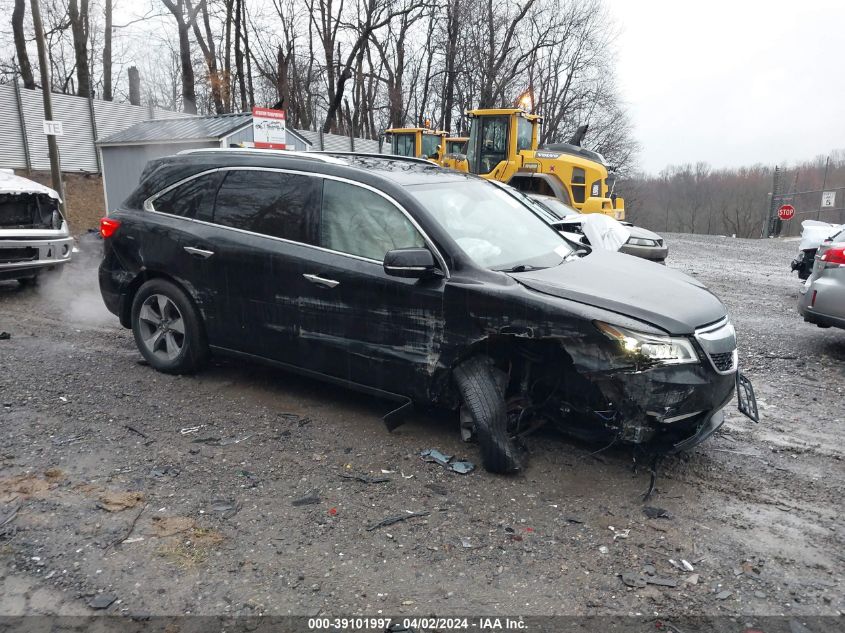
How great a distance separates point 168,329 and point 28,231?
158 inches

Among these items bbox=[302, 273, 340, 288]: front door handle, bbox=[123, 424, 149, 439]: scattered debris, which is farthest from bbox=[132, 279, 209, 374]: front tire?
bbox=[302, 273, 340, 288]: front door handle

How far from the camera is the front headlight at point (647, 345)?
338 cm

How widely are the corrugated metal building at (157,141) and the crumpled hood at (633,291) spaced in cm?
1420

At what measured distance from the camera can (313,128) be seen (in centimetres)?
3838

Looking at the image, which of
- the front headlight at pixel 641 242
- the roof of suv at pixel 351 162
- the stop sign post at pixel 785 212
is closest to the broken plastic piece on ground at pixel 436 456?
the roof of suv at pixel 351 162

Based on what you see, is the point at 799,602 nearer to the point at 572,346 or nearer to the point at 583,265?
the point at 572,346

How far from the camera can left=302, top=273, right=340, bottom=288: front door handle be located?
4199mm

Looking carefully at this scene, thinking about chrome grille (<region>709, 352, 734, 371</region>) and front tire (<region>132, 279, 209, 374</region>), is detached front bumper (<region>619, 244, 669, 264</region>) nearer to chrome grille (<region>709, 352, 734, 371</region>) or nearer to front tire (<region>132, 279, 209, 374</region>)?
chrome grille (<region>709, 352, 734, 371</region>)

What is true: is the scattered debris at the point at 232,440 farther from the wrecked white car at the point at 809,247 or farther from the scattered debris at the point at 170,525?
the wrecked white car at the point at 809,247

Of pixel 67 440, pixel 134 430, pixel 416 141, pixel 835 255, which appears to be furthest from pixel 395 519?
pixel 416 141

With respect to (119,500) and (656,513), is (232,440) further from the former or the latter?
(656,513)

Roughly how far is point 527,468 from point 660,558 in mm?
1000

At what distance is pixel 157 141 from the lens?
17.6 meters

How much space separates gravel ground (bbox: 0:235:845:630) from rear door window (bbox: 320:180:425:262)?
4.06ft
